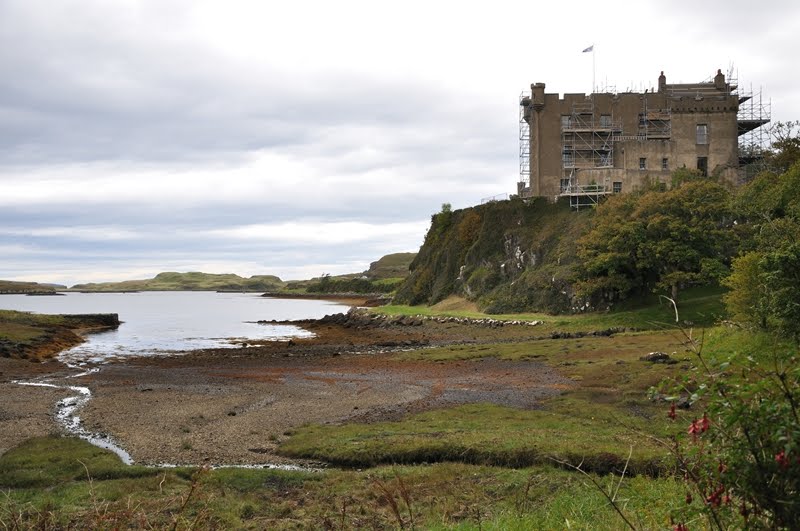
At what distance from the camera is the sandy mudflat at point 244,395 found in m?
22.5

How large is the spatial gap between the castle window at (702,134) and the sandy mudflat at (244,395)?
42.8 meters

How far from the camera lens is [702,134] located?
79250 millimetres

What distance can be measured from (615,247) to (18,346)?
2087 inches

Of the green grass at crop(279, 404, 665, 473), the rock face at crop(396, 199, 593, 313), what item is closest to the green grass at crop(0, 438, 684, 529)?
the green grass at crop(279, 404, 665, 473)

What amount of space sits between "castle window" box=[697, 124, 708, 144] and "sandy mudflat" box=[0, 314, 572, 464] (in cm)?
4277

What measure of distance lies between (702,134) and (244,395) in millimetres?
69301

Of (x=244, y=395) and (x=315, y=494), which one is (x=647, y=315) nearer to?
(x=244, y=395)

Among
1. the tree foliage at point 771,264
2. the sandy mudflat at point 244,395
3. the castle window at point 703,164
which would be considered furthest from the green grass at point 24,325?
the castle window at point 703,164

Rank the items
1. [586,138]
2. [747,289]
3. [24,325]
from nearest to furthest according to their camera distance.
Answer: [747,289] → [24,325] → [586,138]

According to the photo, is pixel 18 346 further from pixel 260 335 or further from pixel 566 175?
pixel 566 175

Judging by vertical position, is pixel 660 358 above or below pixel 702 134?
below

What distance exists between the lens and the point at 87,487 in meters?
15.9

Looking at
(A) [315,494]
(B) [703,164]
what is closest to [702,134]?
(B) [703,164]

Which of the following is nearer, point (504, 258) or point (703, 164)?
point (703, 164)
